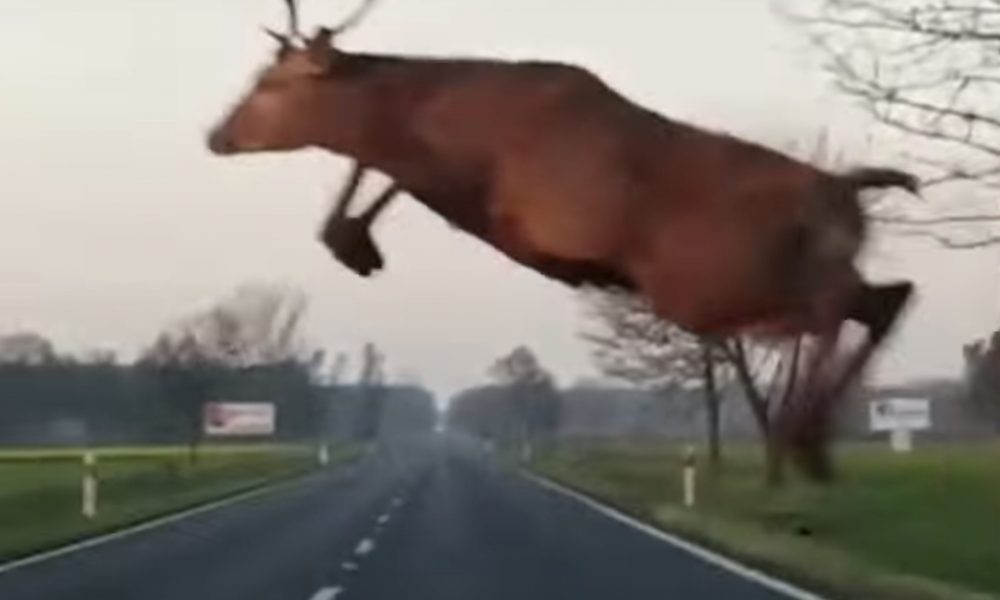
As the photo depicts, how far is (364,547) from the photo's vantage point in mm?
36625

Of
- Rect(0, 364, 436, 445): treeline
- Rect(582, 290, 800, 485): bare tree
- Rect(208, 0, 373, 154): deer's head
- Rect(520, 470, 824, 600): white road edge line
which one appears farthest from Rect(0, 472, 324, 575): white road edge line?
Rect(208, 0, 373, 154): deer's head

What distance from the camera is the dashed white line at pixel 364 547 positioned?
35.0 metres

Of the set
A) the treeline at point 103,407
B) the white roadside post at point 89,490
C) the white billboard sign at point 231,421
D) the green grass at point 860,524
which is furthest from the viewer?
the treeline at point 103,407

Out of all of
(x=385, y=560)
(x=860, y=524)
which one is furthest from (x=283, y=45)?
(x=860, y=524)

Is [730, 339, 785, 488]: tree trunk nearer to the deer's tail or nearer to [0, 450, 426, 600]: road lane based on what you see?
the deer's tail

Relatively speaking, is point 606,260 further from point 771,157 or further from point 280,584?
point 280,584

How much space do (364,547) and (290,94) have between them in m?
35.0

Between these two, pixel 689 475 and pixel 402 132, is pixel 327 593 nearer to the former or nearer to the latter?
pixel 689 475

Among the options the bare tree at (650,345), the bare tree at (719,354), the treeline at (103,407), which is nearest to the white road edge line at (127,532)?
the treeline at (103,407)

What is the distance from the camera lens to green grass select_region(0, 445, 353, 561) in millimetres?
41875

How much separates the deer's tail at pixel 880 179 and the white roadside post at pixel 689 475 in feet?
144

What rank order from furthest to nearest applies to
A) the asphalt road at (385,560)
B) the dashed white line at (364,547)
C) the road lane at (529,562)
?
1. the dashed white line at (364,547)
2. the asphalt road at (385,560)
3. the road lane at (529,562)

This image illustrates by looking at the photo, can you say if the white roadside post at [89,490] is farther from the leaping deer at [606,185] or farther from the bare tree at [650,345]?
the leaping deer at [606,185]

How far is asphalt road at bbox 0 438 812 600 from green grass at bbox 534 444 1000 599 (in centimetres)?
109
